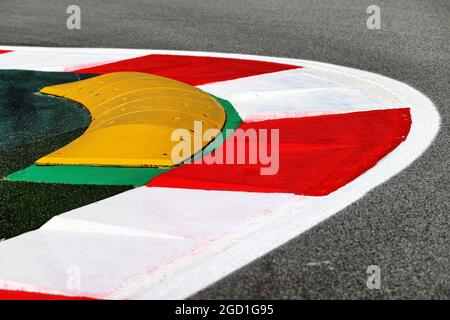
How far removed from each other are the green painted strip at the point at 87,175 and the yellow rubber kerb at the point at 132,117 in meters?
0.07

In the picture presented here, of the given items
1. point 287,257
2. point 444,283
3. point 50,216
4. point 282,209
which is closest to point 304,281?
point 287,257

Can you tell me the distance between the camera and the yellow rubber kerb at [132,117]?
5.20m

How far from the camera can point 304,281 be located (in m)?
3.47

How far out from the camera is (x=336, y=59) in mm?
8273

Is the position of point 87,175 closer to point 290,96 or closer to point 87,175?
point 87,175

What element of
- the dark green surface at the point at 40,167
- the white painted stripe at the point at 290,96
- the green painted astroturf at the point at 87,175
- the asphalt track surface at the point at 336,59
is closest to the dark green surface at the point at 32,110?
the dark green surface at the point at 40,167

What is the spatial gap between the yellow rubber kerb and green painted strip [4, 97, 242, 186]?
2.9 inches

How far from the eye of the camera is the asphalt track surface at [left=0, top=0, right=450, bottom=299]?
3498 mm

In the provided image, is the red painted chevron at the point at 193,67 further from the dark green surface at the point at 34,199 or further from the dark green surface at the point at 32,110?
the dark green surface at the point at 34,199

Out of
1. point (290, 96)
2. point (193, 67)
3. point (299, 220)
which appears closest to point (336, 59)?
point (193, 67)

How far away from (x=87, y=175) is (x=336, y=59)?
12.9 ft

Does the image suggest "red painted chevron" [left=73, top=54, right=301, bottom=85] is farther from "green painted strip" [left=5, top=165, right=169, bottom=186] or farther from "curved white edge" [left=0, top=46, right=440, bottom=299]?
"green painted strip" [left=5, top=165, right=169, bottom=186]

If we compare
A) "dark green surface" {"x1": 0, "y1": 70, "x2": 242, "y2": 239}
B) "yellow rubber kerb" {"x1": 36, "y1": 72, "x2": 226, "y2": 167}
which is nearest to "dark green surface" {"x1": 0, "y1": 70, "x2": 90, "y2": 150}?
"dark green surface" {"x1": 0, "y1": 70, "x2": 242, "y2": 239}
